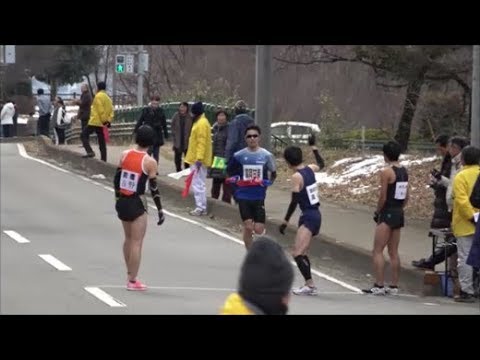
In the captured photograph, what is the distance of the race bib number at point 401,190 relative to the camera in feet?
37.7

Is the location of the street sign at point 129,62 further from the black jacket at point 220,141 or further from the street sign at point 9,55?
the black jacket at point 220,141

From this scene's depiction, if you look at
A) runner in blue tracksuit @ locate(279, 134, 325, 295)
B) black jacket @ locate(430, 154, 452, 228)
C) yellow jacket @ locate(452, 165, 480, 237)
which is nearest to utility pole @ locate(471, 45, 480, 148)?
black jacket @ locate(430, 154, 452, 228)

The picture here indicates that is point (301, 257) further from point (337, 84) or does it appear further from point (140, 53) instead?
point (337, 84)

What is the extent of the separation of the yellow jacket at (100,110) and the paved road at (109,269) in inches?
123

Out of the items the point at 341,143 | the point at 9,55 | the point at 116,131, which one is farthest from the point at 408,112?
the point at 9,55

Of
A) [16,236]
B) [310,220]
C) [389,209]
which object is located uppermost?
[389,209]

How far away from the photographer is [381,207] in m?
11.6

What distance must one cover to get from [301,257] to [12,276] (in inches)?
129

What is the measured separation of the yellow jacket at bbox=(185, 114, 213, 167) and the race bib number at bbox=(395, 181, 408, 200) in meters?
5.83

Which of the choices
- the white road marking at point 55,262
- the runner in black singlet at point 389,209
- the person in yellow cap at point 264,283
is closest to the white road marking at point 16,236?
the white road marking at point 55,262

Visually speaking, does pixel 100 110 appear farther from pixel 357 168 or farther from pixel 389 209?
pixel 389 209

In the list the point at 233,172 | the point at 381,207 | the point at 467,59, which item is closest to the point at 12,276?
the point at 233,172

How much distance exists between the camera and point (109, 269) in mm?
12336

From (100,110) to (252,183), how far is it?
942cm
